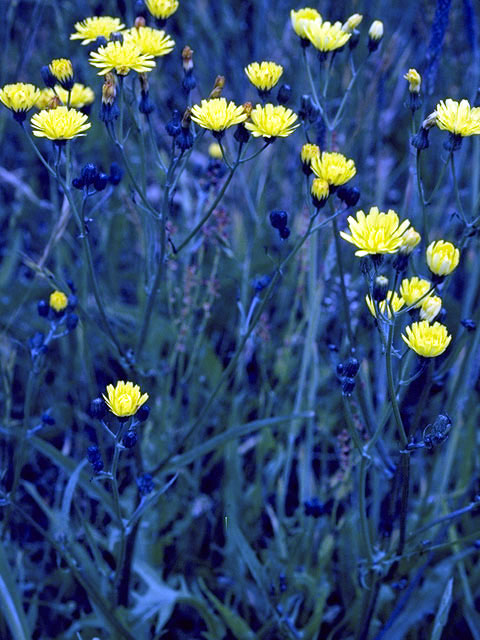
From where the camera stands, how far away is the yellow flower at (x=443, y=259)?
1246 mm

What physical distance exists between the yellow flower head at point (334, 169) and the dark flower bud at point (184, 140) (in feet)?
0.78

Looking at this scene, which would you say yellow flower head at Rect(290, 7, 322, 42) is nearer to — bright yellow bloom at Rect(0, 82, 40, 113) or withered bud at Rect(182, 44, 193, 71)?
withered bud at Rect(182, 44, 193, 71)

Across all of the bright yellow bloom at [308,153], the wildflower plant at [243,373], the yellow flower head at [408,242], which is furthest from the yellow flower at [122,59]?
the yellow flower head at [408,242]

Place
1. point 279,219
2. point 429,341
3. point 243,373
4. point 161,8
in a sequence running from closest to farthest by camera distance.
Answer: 1. point 429,341
2. point 279,219
3. point 161,8
4. point 243,373

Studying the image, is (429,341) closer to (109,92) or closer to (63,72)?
(109,92)

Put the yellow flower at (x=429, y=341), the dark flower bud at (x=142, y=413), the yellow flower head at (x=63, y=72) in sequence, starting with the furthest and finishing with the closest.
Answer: the yellow flower head at (x=63, y=72) < the dark flower bud at (x=142, y=413) < the yellow flower at (x=429, y=341)

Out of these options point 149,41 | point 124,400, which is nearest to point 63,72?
point 149,41

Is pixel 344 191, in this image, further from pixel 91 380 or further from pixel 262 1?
pixel 262 1

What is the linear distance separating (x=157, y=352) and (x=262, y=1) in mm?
1216

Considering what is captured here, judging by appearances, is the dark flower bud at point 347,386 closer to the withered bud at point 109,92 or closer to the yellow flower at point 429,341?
the yellow flower at point 429,341

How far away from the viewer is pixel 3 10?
8.88ft

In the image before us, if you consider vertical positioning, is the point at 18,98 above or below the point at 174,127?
above

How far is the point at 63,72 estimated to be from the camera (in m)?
1.44

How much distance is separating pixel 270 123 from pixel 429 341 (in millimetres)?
498
